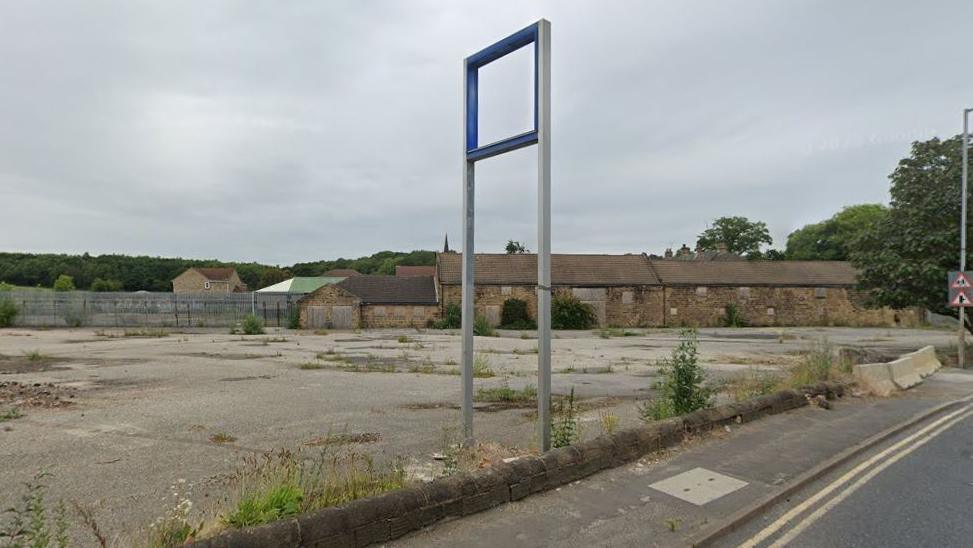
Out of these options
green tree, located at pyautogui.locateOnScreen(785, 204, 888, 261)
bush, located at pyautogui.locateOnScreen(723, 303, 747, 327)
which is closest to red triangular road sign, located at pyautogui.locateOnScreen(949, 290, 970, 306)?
bush, located at pyautogui.locateOnScreen(723, 303, 747, 327)

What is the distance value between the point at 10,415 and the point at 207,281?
98.3 m

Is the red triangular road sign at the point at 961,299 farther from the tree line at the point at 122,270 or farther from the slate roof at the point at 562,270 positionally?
the tree line at the point at 122,270

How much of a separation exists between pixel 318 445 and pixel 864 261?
22.5 metres

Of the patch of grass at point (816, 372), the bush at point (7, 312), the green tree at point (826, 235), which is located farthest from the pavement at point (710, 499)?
the green tree at point (826, 235)

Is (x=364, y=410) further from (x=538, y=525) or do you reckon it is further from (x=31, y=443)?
(x=538, y=525)

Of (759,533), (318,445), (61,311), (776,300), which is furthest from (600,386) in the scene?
(61,311)

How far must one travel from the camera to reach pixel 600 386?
14.1 m

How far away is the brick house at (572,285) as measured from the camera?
47125 millimetres

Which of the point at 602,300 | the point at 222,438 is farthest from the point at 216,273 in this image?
the point at 222,438

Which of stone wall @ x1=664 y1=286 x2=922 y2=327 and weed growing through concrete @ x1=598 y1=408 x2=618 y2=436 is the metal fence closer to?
stone wall @ x1=664 y1=286 x2=922 y2=327

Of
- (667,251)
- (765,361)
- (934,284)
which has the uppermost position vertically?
(667,251)

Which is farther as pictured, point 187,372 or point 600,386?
point 187,372

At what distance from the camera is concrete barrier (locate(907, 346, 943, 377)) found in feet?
51.0

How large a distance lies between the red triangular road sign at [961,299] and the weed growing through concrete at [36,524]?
21.1 metres
